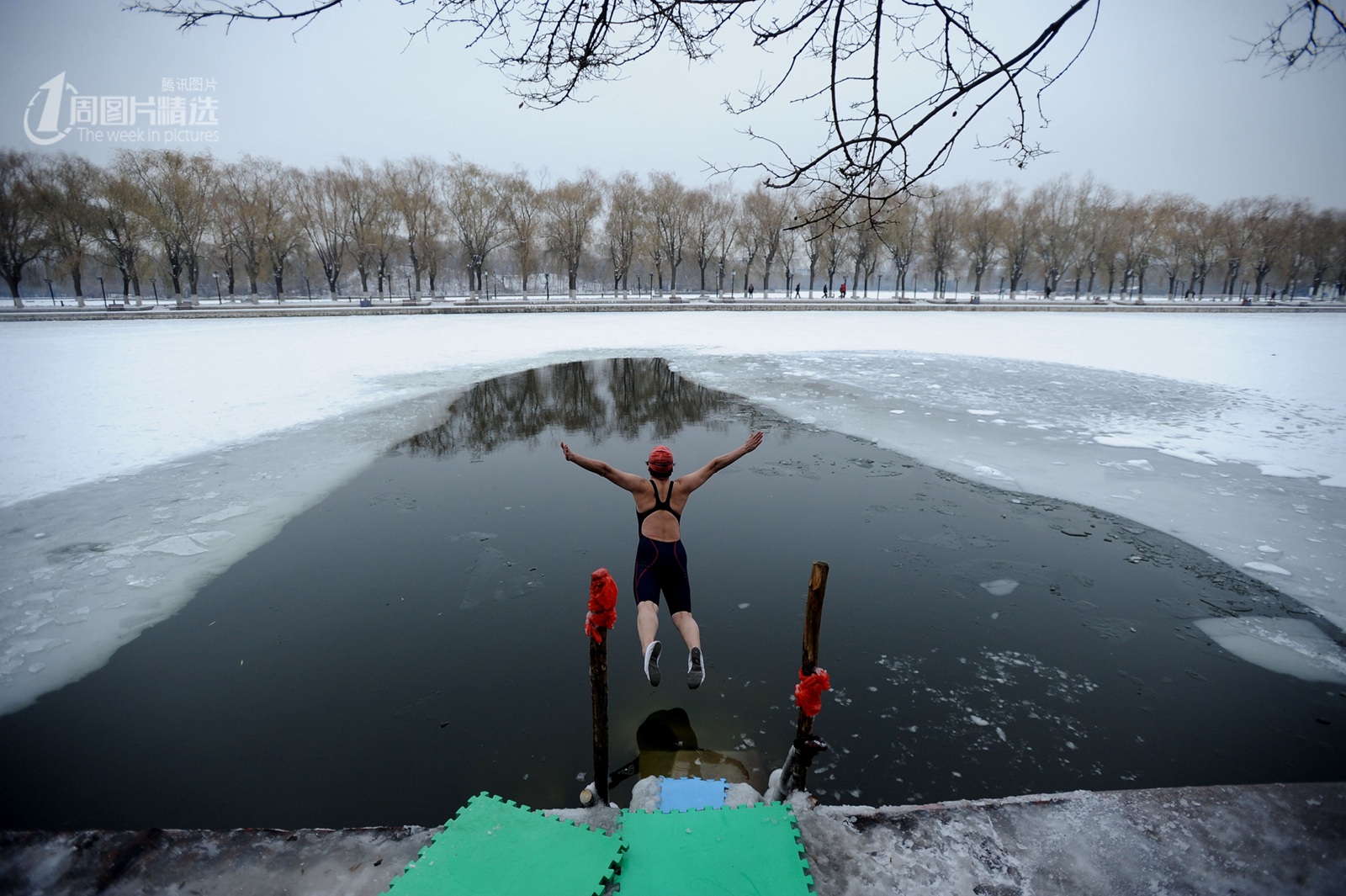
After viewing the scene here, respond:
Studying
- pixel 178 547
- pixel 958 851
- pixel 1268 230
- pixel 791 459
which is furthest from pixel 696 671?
pixel 1268 230

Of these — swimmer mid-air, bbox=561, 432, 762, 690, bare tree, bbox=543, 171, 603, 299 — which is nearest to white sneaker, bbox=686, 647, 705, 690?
swimmer mid-air, bbox=561, 432, 762, 690

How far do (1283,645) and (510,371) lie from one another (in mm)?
18316

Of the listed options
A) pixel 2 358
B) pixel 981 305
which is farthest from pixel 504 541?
pixel 981 305

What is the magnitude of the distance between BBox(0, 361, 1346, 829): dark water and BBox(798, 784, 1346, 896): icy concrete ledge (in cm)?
52

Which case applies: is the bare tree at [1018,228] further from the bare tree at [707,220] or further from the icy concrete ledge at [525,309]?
the bare tree at [707,220]

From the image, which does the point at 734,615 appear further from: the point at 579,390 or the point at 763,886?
the point at 579,390

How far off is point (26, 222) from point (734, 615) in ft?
204

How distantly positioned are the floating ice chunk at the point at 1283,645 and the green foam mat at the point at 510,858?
5645 millimetres

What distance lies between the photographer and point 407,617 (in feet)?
18.3

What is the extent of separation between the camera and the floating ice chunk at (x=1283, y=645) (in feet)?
15.8

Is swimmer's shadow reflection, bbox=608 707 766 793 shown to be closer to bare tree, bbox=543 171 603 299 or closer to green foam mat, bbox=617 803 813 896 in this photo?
green foam mat, bbox=617 803 813 896

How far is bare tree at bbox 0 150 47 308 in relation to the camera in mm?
41250

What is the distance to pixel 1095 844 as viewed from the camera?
119 inches

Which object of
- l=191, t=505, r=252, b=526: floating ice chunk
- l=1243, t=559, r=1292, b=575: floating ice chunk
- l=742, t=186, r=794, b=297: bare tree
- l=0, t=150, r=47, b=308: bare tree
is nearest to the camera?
l=1243, t=559, r=1292, b=575: floating ice chunk
